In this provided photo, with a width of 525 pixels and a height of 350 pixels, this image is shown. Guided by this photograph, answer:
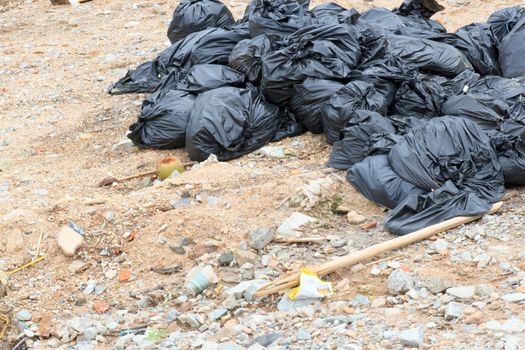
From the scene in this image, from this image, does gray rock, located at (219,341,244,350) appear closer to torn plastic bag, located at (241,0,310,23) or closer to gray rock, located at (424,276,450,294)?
gray rock, located at (424,276,450,294)

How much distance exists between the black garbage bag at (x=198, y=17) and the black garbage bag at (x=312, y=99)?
153 centimetres

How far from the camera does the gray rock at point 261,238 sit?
3986 mm

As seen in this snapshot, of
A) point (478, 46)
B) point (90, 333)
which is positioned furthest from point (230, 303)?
point (478, 46)

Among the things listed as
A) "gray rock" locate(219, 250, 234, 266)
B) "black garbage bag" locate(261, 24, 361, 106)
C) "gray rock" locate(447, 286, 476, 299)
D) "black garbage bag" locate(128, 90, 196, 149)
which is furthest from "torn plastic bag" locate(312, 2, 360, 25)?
"gray rock" locate(447, 286, 476, 299)

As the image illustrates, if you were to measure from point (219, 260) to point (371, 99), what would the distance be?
4.99 ft

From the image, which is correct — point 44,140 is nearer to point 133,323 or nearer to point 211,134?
point 211,134

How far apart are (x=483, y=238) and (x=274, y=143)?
5.89ft

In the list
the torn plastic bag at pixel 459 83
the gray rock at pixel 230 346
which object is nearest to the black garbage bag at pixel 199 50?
the torn plastic bag at pixel 459 83

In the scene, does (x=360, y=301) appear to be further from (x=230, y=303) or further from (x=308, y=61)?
(x=308, y=61)

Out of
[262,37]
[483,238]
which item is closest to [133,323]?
[483,238]

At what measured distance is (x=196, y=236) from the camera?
4.15 meters

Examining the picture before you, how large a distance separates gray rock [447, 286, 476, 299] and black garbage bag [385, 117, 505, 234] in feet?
2.09

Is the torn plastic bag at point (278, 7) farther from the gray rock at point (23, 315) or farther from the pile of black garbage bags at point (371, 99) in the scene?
the gray rock at point (23, 315)

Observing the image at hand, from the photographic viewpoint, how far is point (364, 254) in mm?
3707
